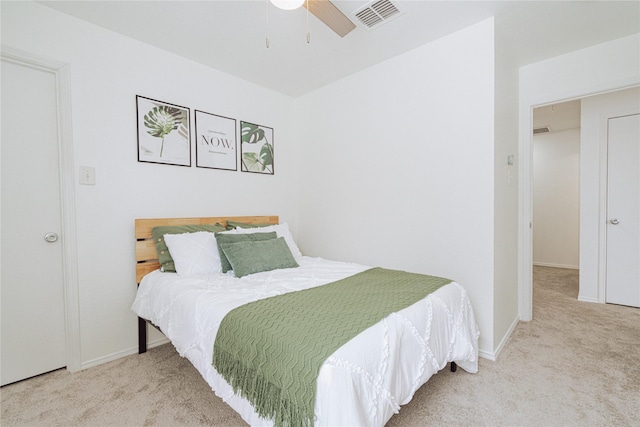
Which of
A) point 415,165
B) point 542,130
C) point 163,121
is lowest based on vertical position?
point 415,165

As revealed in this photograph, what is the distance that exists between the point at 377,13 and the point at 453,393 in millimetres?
2519

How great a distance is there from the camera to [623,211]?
3217 mm

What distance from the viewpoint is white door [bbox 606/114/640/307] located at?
10.3ft

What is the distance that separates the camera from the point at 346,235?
10.0ft

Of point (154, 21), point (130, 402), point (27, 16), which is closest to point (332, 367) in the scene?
point (130, 402)

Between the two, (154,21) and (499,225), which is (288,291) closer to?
(499,225)


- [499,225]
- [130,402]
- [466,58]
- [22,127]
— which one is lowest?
[130,402]

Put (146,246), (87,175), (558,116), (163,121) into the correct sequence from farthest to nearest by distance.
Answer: (558,116)
(163,121)
(146,246)
(87,175)

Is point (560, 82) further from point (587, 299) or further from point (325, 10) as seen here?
point (587, 299)

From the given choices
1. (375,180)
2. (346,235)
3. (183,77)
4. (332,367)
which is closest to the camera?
(332,367)

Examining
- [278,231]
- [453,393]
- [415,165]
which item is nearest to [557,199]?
[415,165]

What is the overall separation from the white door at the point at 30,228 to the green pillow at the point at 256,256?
1185mm

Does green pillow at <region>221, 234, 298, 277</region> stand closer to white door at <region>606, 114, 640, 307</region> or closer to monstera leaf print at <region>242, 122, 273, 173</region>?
monstera leaf print at <region>242, 122, 273, 173</region>

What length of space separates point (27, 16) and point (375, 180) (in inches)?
108
